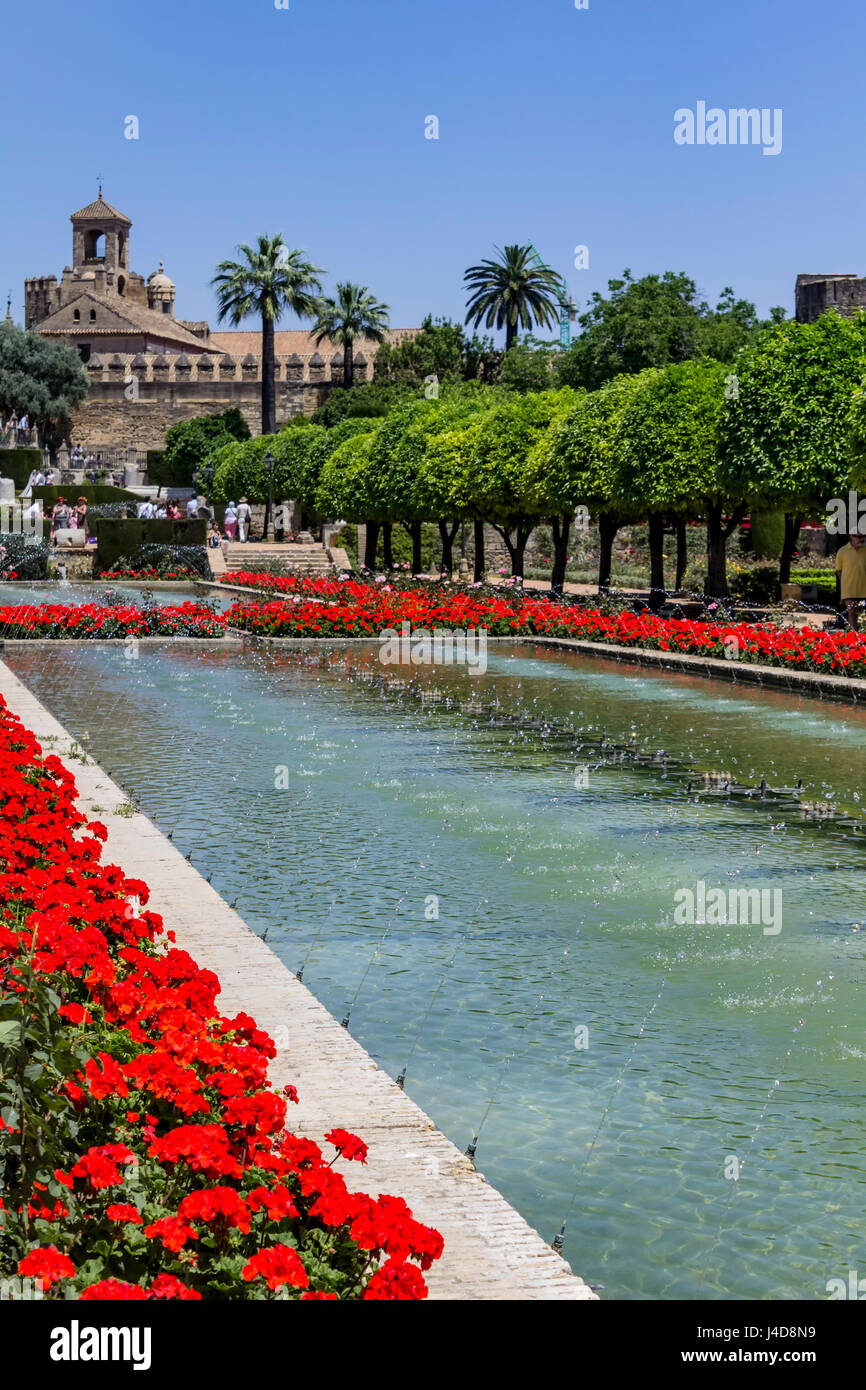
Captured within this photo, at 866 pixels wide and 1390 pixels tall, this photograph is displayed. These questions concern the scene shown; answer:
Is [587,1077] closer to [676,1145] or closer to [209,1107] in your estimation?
[676,1145]

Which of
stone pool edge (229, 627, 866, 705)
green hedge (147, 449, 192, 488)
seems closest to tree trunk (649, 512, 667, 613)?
stone pool edge (229, 627, 866, 705)

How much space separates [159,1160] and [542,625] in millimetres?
20591

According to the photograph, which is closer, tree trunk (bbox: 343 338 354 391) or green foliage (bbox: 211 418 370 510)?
green foliage (bbox: 211 418 370 510)

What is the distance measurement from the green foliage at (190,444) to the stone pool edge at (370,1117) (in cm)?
7601

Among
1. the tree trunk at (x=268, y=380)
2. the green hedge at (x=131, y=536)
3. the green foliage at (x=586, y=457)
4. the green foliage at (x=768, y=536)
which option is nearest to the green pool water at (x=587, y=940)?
the green foliage at (x=586, y=457)

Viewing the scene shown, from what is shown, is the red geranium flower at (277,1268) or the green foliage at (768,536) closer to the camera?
the red geranium flower at (277,1268)

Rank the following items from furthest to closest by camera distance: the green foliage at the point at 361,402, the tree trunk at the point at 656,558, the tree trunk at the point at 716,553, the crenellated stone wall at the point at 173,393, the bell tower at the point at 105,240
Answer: the bell tower at the point at 105,240
the crenellated stone wall at the point at 173,393
the green foliage at the point at 361,402
the tree trunk at the point at 656,558
the tree trunk at the point at 716,553

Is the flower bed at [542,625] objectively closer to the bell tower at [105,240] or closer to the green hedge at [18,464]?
the green hedge at [18,464]

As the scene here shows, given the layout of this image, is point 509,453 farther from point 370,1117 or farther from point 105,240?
point 105,240

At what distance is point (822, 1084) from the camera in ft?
16.4

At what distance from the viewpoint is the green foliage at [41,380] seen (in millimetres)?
86938

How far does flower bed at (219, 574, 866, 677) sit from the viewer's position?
17.1 m

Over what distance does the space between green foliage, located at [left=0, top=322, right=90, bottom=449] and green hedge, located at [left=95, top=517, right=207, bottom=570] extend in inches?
1772

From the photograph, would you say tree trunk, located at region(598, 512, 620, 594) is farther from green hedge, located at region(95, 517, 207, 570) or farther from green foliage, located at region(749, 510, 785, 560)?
green hedge, located at region(95, 517, 207, 570)
